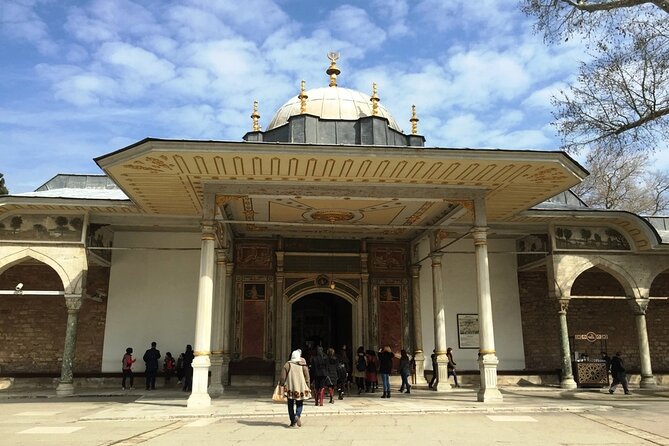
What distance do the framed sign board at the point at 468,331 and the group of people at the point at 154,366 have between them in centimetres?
648

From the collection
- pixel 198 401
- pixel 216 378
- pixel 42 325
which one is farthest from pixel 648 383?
pixel 42 325

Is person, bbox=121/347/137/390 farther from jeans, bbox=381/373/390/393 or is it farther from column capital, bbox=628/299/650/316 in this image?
column capital, bbox=628/299/650/316

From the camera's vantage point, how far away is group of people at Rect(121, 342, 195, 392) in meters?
12.1

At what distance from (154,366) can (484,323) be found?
7.15 m

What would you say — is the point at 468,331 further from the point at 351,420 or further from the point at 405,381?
the point at 351,420

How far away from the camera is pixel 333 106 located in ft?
43.9

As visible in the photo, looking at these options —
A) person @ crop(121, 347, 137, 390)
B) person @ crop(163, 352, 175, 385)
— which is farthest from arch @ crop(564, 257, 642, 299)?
person @ crop(121, 347, 137, 390)

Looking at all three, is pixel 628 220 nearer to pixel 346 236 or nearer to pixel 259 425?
pixel 346 236

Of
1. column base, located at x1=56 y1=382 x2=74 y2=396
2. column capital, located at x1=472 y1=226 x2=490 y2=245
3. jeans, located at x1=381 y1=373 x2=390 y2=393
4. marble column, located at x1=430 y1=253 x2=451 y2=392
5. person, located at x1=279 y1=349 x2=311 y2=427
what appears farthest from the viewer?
marble column, located at x1=430 y1=253 x2=451 y2=392

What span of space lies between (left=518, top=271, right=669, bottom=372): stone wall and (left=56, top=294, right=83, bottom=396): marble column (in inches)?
410

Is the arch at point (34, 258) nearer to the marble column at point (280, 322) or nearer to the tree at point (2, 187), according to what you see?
the marble column at point (280, 322)

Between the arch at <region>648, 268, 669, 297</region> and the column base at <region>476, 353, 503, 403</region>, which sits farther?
the arch at <region>648, 268, 669, 297</region>

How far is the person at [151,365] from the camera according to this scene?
12062 mm

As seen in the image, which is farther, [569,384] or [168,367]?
[168,367]
